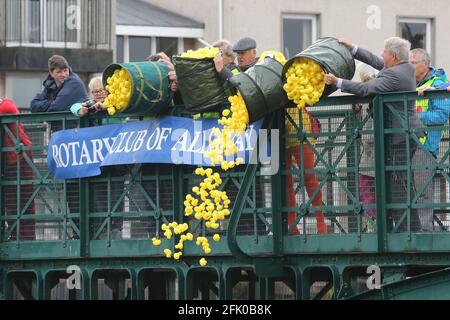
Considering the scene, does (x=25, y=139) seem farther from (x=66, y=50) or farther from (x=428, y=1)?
(x=428, y=1)

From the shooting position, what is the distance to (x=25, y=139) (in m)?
23.3

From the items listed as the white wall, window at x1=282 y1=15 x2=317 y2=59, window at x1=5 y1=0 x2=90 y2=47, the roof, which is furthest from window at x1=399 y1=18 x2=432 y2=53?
window at x1=5 y1=0 x2=90 y2=47

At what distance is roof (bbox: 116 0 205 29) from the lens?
48062mm

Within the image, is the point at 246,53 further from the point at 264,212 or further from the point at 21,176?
the point at 21,176

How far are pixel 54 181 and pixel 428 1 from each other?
1181 inches

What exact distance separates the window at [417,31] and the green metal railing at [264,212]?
28.4 meters

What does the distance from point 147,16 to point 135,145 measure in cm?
2695

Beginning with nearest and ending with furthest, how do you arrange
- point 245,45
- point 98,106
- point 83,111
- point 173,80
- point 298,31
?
1. point 245,45
2. point 173,80
3. point 98,106
4. point 83,111
5. point 298,31

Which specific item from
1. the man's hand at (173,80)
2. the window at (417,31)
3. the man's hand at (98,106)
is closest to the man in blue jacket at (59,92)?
the man's hand at (98,106)

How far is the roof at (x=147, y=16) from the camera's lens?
158 ft

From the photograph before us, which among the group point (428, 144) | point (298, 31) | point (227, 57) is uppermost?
point (298, 31)

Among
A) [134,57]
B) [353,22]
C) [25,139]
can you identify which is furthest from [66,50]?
[25,139]

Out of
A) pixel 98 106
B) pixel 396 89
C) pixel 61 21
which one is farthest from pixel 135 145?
pixel 61 21

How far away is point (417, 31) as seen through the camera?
2042 inches
